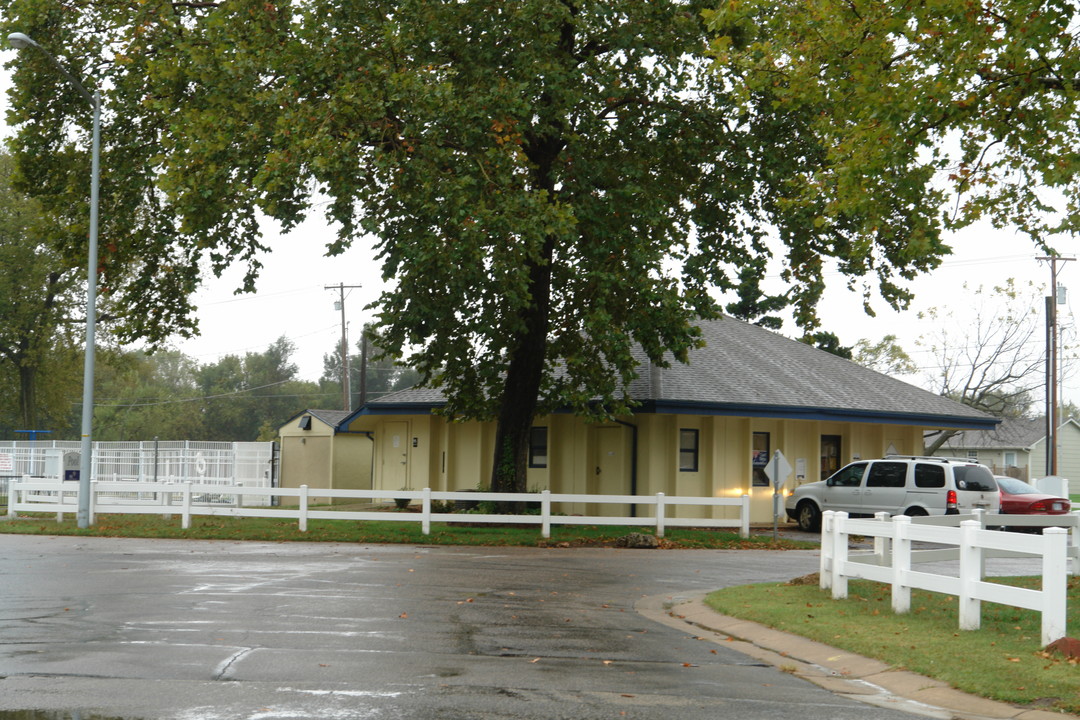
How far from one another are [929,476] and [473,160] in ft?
42.5

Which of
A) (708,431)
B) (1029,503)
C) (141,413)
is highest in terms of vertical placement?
(141,413)

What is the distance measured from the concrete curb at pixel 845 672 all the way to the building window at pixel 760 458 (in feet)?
61.3

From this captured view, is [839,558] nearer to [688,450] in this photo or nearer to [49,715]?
[49,715]

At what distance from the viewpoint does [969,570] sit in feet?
35.5

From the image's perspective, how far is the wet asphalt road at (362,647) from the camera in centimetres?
754

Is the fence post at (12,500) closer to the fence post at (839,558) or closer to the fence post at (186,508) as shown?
the fence post at (186,508)

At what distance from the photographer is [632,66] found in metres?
23.9

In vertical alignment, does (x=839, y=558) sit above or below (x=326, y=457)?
below

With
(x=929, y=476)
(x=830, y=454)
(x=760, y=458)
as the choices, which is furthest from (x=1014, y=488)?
(x=760, y=458)

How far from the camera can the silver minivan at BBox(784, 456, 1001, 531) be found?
84.5ft

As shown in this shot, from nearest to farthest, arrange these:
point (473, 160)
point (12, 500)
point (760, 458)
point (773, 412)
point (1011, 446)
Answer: point (473, 160) → point (12, 500) → point (773, 412) → point (760, 458) → point (1011, 446)

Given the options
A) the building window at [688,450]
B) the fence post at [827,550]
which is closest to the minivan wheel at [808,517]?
the building window at [688,450]

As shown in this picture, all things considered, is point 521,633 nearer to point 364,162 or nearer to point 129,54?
point 364,162

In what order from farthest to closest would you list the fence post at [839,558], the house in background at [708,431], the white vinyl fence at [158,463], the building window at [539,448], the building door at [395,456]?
the white vinyl fence at [158,463]
the building door at [395,456]
the building window at [539,448]
the house in background at [708,431]
the fence post at [839,558]
